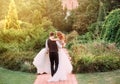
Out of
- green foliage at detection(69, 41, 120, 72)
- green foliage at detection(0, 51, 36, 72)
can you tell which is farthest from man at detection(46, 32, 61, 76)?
green foliage at detection(0, 51, 36, 72)

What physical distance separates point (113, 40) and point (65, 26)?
38.9 ft

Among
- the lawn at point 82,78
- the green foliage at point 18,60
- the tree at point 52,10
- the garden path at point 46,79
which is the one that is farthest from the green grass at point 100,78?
the tree at point 52,10

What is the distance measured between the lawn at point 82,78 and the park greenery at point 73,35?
2.63 feet

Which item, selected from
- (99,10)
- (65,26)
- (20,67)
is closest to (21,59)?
(20,67)

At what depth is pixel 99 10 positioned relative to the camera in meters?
32.6

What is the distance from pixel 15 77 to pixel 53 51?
283 cm

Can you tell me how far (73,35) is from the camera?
2961cm

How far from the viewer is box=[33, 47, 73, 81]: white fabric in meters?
16.8

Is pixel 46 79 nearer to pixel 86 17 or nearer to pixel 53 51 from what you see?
pixel 53 51

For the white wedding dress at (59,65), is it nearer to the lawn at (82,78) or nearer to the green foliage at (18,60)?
the lawn at (82,78)

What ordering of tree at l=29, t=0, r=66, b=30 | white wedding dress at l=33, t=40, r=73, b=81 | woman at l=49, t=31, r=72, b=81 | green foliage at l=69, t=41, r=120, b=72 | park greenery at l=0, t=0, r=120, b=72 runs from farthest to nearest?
tree at l=29, t=0, r=66, b=30, park greenery at l=0, t=0, r=120, b=72, green foliage at l=69, t=41, r=120, b=72, white wedding dress at l=33, t=40, r=73, b=81, woman at l=49, t=31, r=72, b=81

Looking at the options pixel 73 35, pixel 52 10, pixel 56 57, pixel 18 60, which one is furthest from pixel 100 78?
pixel 52 10

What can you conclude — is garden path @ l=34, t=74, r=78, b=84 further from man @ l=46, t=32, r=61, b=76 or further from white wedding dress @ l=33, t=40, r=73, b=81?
man @ l=46, t=32, r=61, b=76

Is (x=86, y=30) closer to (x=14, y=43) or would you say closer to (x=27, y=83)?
(x=14, y=43)
